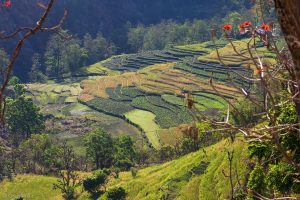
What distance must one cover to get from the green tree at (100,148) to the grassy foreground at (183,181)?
535 centimetres

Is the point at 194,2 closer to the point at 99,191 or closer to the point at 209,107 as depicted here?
the point at 209,107

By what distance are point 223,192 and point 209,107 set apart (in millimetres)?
37113

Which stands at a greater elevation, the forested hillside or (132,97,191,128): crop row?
the forested hillside

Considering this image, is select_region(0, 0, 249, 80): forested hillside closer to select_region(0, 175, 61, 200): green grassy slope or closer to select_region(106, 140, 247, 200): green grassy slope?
select_region(0, 175, 61, 200): green grassy slope

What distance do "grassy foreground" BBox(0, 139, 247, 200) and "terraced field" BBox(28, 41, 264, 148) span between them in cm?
1687

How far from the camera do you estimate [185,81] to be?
78875 millimetres

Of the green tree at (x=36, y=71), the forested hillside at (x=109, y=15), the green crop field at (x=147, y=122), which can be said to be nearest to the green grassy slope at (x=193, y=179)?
the green crop field at (x=147, y=122)

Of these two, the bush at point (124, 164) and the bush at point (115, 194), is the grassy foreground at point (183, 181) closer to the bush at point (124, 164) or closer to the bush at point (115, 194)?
the bush at point (115, 194)

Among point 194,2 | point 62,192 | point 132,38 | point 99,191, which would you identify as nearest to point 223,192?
point 99,191

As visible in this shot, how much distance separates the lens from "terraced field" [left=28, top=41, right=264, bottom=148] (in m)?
64.9

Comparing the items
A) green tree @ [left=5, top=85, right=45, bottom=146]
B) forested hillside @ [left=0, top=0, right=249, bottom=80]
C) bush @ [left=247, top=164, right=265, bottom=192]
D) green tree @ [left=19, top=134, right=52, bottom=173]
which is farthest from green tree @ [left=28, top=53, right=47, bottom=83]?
bush @ [left=247, top=164, right=265, bottom=192]

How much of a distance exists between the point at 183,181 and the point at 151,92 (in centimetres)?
4568

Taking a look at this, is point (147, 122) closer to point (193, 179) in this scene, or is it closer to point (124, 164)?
point (124, 164)

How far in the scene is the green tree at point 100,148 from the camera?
47844 mm
